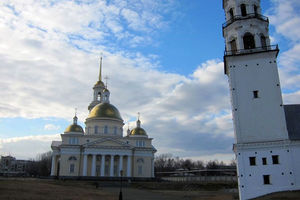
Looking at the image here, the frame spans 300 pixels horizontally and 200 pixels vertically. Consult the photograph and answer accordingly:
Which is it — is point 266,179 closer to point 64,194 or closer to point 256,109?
point 256,109

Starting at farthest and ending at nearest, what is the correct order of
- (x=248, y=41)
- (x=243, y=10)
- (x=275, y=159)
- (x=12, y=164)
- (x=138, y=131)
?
1. (x=12, y=164)
2. (x=138, y=131)
3. (x=243, y=10)
4. (x=248, y=41)
5. (x=275, y=159)

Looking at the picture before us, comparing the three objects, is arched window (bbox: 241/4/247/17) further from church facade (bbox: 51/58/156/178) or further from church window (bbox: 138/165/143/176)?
church window (bbox: 138/165/143/176)

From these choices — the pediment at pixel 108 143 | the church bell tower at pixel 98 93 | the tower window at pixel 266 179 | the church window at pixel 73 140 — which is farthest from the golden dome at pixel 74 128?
the tower window at pixel 266 179

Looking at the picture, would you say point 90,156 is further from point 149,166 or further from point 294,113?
point 294,113

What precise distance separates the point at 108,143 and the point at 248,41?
136 feet

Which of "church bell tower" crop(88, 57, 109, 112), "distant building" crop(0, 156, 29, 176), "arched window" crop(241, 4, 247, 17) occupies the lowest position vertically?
"distant building" crop(0, 156, 29, 176)

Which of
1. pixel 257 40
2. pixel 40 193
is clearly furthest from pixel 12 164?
pixel 257 40

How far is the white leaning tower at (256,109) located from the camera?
22.5 meters

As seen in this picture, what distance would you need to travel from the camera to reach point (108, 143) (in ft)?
197

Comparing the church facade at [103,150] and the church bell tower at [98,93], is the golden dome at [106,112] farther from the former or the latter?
the church bell tower at [98,93]

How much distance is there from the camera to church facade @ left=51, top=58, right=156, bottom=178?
58.7 meters

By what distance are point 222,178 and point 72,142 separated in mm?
34864

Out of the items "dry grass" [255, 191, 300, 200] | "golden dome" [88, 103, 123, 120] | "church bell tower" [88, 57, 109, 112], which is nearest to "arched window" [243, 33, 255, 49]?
"dry grass" [255, 191, 300, 200]

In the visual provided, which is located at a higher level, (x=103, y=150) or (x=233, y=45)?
(x=233, y=45)
